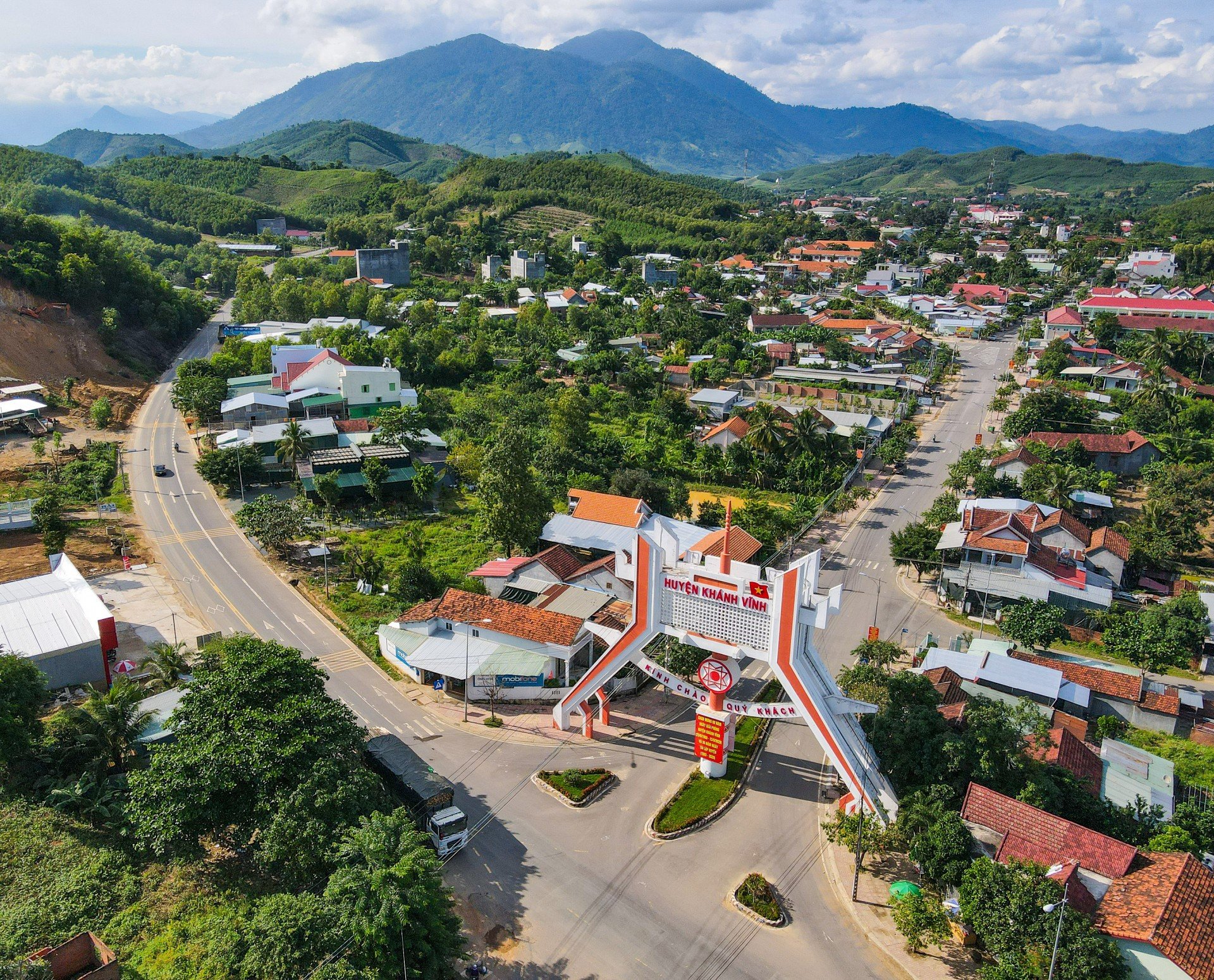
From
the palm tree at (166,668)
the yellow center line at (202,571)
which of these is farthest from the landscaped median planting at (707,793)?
the yellow center line at (202,571)

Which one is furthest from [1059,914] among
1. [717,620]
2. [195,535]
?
[195,535]

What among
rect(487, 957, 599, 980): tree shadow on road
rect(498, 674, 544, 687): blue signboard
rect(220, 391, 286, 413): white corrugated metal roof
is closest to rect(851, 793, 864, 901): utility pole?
rect(487, 957, 599, 980): tree shadow on road

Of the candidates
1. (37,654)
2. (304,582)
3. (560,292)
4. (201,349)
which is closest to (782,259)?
(560,292)

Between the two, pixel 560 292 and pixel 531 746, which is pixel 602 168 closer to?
pixel 560 292

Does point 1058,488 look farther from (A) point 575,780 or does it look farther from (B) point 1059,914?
(A) point 575,780

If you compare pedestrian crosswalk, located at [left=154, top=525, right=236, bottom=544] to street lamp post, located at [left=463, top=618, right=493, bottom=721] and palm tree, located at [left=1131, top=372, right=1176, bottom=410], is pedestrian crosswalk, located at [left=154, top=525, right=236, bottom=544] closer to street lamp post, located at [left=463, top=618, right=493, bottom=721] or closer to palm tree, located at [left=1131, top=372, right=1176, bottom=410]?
street lamp post, located at [left=463, top=618, right=493, bottom=721]

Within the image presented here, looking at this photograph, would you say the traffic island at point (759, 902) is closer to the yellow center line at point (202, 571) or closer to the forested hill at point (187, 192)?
the yellow center line at point (202, 571)
